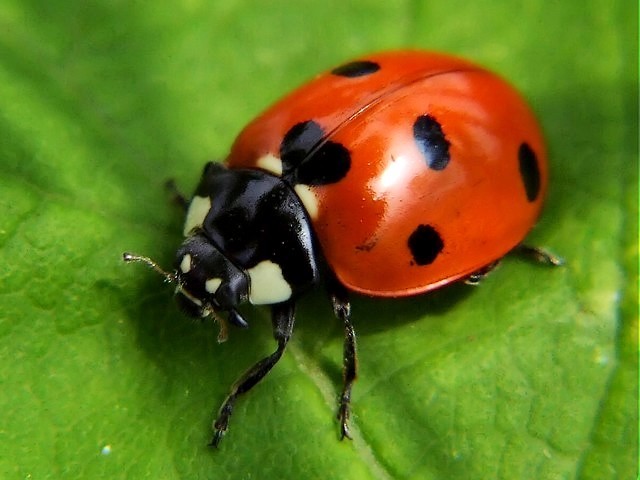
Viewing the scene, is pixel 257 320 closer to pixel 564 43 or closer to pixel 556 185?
pixel 556 185

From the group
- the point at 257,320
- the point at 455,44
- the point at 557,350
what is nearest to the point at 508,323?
the point at 557,350

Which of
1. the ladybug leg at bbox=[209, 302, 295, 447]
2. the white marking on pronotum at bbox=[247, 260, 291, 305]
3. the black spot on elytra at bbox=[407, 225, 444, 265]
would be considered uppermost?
the white marking on pronotum at bbox=[247, 260, 291, 305]

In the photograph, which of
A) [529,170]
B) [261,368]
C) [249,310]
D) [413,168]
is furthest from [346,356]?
[529,170]

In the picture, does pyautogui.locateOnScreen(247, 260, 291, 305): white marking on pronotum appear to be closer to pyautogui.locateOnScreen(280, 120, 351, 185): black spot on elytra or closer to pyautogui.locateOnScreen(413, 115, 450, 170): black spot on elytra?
pyautogui.locateOnScreen(280, 120, 351, 185): black spot on elytra

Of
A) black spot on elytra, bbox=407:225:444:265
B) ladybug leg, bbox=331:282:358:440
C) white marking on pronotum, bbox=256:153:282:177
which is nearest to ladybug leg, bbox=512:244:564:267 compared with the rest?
black spot on elytra, bbox=407:225:444:265

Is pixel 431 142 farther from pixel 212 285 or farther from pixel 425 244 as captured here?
pixel 212 285

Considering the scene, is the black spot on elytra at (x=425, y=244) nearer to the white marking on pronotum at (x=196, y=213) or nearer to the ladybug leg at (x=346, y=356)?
the ladybug leg at (x=346, y=356)

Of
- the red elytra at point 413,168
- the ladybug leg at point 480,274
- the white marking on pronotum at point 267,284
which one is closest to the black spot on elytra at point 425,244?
the red elytra at point 413,168
